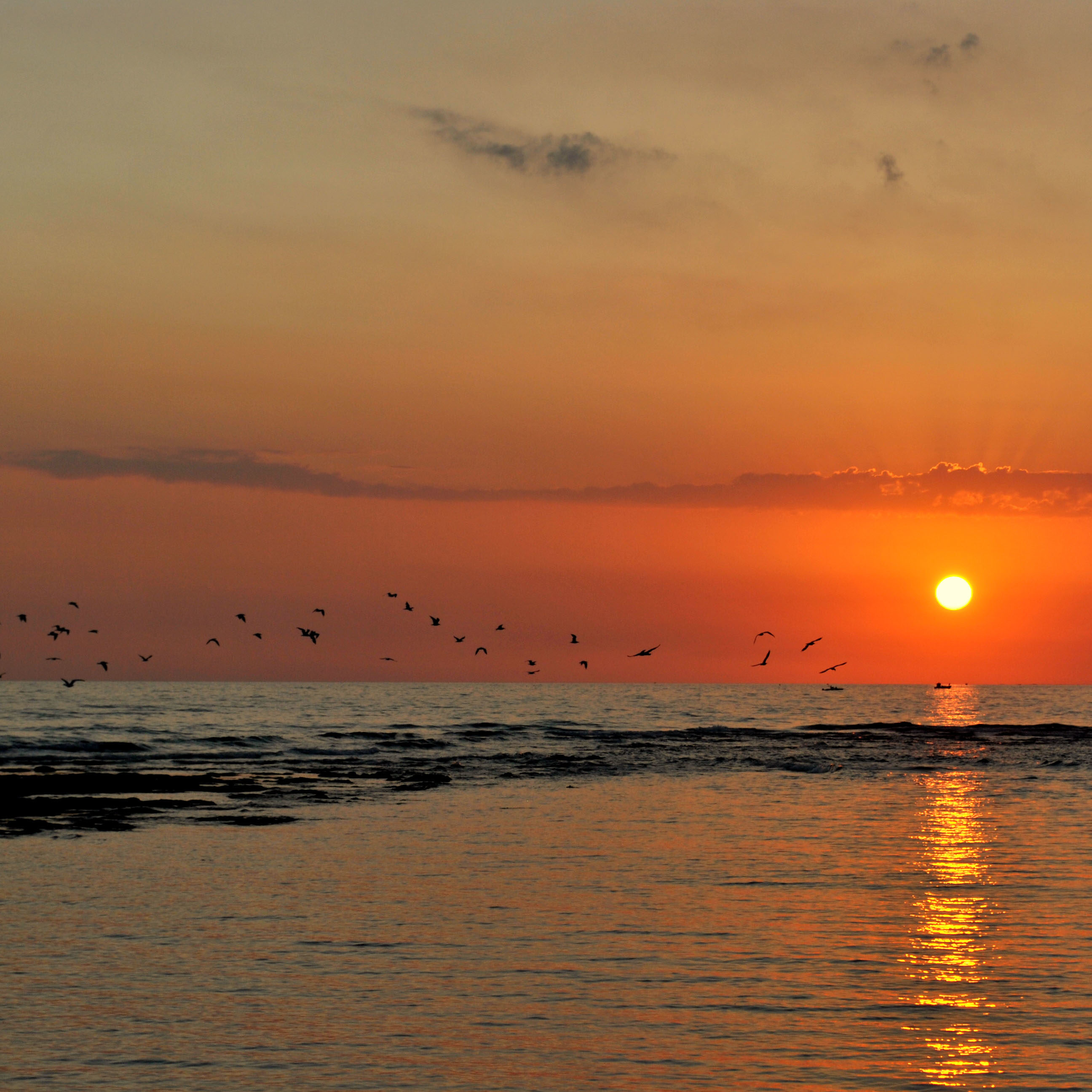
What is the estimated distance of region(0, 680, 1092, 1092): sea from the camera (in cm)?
1429

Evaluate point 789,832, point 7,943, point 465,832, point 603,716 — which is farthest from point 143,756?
Result: point 603,716

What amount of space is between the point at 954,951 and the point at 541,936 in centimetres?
675

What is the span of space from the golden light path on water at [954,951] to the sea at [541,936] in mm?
74

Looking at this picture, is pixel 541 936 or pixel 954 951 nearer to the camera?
pixel 954 951

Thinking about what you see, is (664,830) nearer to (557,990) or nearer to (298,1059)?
(557,990)

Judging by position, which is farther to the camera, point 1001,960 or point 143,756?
point 143,756

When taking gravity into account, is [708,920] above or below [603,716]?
above

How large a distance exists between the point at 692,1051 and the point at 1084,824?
83.9 feet

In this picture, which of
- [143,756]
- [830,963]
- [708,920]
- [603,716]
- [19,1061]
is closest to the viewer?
[19,1061]

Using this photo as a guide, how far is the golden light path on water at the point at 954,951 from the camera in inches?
560

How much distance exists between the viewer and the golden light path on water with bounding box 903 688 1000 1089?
46.6 feet

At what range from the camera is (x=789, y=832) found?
111 feet

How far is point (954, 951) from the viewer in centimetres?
1944

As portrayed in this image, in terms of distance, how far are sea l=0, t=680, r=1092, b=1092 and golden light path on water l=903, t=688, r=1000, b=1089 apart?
7 cm
